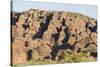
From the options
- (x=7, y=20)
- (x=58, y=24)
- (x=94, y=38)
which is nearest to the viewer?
(x=7, y=20)

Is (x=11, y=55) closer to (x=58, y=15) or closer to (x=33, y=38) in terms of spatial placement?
(x=33, y=38)

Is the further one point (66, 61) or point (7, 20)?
point (66, 61)

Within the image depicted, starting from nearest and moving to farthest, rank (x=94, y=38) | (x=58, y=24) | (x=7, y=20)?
(x=7, y=20) → (x=58, y=24) → (x=94, y=38)

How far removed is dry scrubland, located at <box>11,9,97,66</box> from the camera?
2492 millimetres

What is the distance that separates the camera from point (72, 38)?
8.96 feet

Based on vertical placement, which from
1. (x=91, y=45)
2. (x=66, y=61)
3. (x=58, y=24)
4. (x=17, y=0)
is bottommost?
(x=66, y=61)

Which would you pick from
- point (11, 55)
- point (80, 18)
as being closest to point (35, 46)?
point (11, 55)

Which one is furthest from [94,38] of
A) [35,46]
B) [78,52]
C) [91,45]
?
[35,46]

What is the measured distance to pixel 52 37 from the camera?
264cm

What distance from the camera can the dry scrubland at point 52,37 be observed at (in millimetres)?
2492

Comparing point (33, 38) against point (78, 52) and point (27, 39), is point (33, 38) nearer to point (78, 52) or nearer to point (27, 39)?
point (27, 39)

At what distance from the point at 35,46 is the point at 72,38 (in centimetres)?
47

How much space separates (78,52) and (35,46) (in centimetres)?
55

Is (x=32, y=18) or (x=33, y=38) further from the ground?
A: (x=32, y=18)
